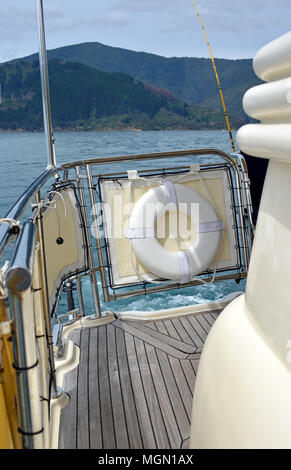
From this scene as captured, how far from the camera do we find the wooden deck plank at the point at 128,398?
1483 millimetres

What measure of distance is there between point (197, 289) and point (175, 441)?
312 cm

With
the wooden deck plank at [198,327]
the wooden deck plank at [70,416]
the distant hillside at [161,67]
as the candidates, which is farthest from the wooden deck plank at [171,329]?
the distant hillside at [161,67]

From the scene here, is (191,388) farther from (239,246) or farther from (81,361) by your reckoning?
(239,246)

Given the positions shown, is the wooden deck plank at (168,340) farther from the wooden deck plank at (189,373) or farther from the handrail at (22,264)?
the handrail at (22,264)

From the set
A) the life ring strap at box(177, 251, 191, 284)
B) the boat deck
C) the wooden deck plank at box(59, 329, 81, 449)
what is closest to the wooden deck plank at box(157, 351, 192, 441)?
the boat deck

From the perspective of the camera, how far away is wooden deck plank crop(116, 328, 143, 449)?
148cm

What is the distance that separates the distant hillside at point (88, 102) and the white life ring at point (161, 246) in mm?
17525

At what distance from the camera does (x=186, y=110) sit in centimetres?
2198

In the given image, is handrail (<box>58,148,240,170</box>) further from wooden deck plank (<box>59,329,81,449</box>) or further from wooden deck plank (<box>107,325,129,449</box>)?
wooden deck plank (<box>59,329,81,449</box>)

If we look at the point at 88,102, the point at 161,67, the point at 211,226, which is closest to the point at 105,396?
the point at 211,226

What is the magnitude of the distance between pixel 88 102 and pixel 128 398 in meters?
27.4

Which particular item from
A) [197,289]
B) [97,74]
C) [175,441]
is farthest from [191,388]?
[97,74]

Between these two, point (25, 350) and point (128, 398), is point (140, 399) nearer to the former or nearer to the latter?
point (128, 398)

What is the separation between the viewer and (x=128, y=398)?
5.59ft
